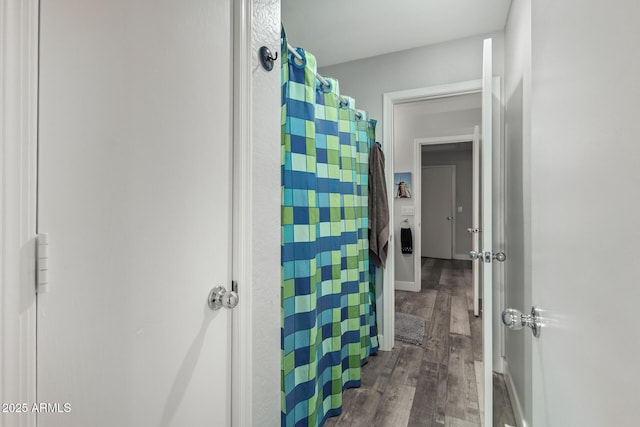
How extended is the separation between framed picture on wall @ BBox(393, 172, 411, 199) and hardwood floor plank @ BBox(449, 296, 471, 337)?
1557 millimetres

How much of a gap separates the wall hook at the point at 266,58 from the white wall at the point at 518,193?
124cm

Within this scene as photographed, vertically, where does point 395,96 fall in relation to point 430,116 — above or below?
below

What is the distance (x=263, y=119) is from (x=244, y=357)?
32.5 inches

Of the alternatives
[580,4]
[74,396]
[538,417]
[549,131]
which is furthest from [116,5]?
[538,417]

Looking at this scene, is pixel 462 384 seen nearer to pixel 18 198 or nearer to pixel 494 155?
pixel 494 155

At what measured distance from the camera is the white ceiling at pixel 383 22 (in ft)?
6.16

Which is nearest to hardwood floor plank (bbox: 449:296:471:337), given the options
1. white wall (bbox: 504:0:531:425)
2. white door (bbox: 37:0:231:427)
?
white wall (bbox: 504:0:531:425)

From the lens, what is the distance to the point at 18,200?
0.45m

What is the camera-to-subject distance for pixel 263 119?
1023mm

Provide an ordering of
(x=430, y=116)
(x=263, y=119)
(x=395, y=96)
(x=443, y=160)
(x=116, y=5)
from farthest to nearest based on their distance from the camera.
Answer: (x=443, y=160)
(x=430, y=116)
(x=395, y=96)
(x=263, y=119)
(x=116, y=5)

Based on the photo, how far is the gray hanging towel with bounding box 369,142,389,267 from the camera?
7.89 ft

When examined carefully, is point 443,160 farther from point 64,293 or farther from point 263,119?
point 64,293

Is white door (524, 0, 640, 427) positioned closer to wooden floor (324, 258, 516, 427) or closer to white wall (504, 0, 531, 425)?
white wall (504, 0, 531, 425)

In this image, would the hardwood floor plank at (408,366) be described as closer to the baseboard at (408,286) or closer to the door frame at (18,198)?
the baseboard at (408,286)
